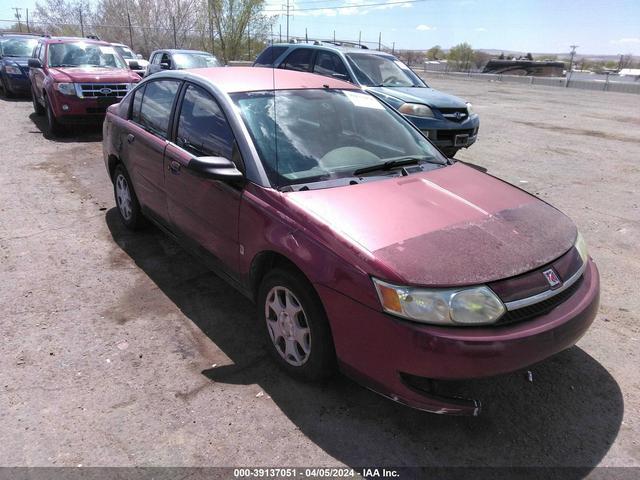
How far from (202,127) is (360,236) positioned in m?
1.73

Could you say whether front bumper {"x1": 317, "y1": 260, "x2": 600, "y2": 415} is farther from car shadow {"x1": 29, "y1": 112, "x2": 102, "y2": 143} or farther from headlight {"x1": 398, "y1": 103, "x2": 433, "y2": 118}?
car shadow {"x1": 29, "y1": 112, "x2": 102, "y2": 143}

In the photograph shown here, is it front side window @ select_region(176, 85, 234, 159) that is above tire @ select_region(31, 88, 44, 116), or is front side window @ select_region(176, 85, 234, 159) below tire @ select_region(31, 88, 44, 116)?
above

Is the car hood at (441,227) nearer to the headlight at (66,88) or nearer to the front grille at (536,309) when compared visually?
the front grille at (536,309)

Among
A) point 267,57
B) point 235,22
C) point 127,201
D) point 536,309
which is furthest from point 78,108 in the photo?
point 235,22

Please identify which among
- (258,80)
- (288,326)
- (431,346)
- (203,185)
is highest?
(258,80)

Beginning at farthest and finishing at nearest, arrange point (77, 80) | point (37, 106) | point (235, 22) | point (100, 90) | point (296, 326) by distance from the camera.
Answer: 1. point (235, 22)
2. point (37, 106)
3. point (100, 90)
4. point (77, 80)
5. point (296, 326)

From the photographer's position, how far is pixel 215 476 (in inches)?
91.4

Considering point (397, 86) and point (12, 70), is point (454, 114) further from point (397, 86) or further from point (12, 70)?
point (12, 70)

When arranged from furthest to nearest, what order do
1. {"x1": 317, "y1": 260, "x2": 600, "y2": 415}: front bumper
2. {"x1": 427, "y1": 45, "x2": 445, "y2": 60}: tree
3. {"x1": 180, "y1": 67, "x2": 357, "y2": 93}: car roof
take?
{"x1": 427, "y1": 45, "x2": 445, "y2": 60}: tree, {"x1": 180, "y1": 67, "x2": 357, "y2": 93}: car roof, {"x1": 317, "y1": 260, "x2": 600, "y2": 415}: front bumper

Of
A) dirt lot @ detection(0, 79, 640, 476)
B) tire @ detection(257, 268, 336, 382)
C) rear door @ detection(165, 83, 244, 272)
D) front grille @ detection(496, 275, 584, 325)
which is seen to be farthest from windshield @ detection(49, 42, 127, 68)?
front grille @ detection(496, 275, 584, 325)

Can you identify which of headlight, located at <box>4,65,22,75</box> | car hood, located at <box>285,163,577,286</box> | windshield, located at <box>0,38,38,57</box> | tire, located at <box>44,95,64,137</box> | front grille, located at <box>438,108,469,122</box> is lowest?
tire, located at <box>44,95,64,137</box>

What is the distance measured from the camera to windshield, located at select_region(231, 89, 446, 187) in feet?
10.2

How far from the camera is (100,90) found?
9.21 meters

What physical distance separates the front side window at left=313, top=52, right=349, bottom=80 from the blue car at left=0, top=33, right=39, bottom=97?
30.7 feet
